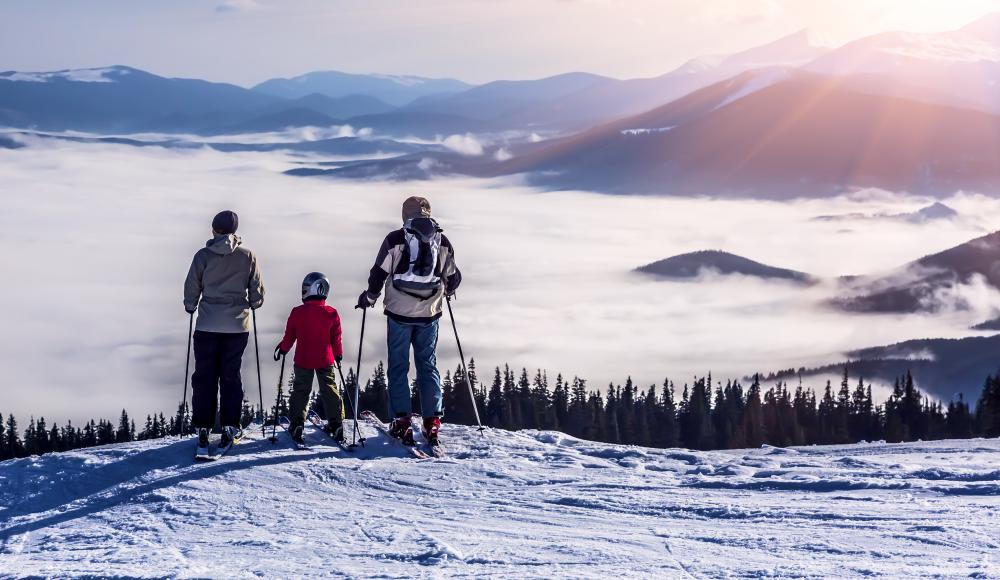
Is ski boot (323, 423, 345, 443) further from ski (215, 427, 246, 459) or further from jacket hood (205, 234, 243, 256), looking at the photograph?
jacket hood (205, 234, 243, 256)

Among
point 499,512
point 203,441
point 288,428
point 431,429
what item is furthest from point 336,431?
point 499,512

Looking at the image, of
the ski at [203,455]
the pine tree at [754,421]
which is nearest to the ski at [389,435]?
the ski at [203,455]

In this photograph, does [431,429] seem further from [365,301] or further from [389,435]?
[365,301]

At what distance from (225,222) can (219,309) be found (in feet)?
3.15

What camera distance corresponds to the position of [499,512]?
8070 mm

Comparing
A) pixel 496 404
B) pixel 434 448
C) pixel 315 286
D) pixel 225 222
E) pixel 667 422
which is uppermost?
pixel 225 222

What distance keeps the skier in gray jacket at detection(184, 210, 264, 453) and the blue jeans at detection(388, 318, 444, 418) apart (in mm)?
1605

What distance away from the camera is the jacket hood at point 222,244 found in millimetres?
9859

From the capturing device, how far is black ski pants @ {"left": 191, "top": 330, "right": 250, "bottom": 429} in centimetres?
1005

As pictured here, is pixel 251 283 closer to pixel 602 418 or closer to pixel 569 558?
pixel 569 558

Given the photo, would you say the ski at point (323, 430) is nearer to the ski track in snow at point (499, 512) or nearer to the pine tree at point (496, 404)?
the ski track in snow at point (499, 512)

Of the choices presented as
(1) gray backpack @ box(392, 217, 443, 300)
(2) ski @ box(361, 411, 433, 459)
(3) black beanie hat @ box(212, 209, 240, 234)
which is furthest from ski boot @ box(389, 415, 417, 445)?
(3) black beanie hat @ box(212, 209, 240, 234)

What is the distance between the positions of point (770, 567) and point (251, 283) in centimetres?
639

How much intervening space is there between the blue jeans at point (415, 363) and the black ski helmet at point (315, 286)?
83 centimetres
